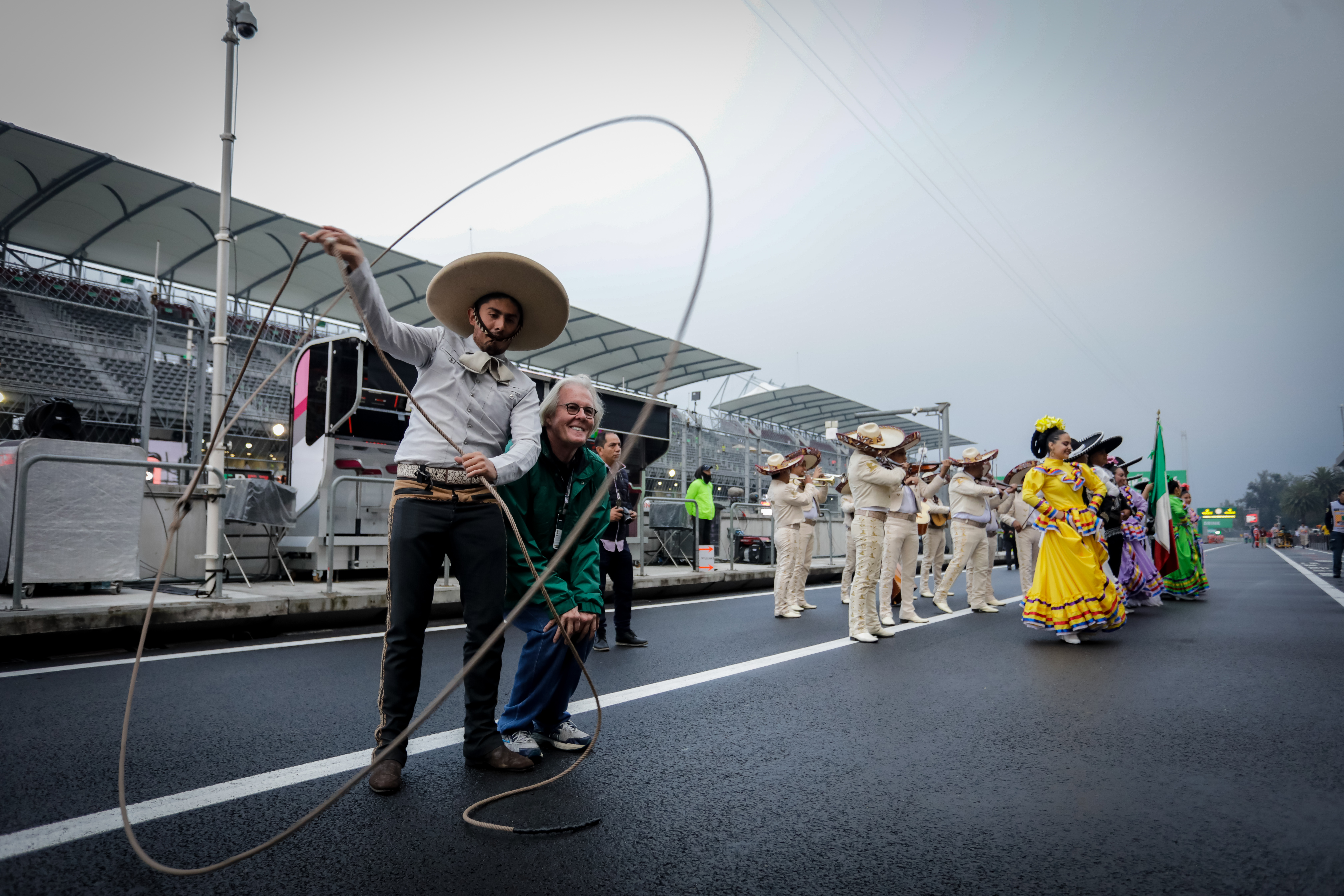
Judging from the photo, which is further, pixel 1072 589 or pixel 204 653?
pixel 1072 589

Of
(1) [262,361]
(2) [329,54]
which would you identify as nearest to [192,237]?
(1) [262,361]

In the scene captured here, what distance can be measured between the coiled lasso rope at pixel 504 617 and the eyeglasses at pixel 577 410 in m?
0.42

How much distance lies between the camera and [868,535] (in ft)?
22.6

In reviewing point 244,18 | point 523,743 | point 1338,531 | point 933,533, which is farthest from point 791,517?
point 1338,531

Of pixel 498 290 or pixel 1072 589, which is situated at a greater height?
pixel 498 290

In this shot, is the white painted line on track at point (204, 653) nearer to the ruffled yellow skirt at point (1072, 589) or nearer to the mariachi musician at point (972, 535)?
the ruffled yellow skirt at point (1072, 589)

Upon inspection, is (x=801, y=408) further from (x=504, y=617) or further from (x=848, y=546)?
(x=504, y=617)

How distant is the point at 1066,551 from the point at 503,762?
18.7 ft

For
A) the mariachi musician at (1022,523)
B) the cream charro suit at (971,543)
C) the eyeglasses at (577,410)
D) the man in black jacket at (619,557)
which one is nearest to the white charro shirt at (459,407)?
the eyeglasses at (577,410)

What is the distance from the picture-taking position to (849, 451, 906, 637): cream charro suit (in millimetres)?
6801

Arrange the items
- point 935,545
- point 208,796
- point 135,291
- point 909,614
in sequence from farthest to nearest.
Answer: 1. point 135,291
2. point 935,545
3. point 909,614
4. point 208,796

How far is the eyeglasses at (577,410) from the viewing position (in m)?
3.23

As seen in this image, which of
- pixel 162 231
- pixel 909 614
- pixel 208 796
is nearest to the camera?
pixel 208 796

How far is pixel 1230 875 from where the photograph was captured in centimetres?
214
